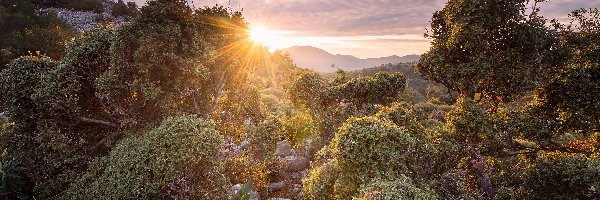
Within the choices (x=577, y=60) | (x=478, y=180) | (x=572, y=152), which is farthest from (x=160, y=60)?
(x=572, y=152)

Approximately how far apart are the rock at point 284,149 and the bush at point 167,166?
12.3 m

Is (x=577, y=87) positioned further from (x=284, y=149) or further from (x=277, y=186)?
(x=284, y=149)

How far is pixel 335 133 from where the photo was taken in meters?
12.0

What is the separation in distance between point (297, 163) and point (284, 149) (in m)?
3.22

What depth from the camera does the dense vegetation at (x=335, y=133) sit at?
11492 mm

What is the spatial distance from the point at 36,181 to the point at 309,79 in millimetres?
13431

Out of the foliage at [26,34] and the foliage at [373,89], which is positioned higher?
the foliage at [26,34]

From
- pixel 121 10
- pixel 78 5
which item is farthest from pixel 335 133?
pixel 78 5

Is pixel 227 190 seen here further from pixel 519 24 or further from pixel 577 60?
pixel 577 60

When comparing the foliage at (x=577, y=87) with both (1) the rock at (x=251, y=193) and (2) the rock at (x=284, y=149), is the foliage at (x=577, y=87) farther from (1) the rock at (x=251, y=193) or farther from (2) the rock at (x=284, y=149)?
(2) the rock at (x=284, y=149)

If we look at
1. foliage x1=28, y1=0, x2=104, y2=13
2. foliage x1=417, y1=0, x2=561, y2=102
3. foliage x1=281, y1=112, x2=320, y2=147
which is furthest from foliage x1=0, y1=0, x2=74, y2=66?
foliage x1=417, y1=0, x2=561, y2=102

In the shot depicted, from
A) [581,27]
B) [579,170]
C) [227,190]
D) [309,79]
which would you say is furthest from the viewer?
[309,79]

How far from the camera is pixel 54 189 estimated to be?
14703 mm

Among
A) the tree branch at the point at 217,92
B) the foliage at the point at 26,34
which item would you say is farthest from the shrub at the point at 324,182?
the foliage at the point at 26,34
